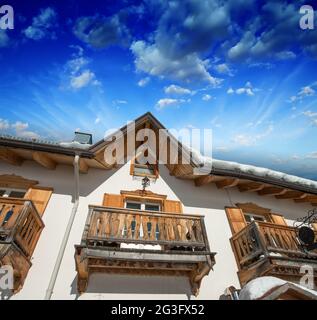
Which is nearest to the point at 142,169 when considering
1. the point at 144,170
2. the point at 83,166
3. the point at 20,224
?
the point at 144,170

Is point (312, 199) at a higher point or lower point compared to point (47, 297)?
higher

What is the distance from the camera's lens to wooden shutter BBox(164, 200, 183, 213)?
25.0 ft

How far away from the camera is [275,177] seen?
8656 mm

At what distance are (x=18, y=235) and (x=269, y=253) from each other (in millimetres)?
6429

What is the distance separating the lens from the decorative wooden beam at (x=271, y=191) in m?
8.93

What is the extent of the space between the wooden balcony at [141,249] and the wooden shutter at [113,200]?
1.21 meters

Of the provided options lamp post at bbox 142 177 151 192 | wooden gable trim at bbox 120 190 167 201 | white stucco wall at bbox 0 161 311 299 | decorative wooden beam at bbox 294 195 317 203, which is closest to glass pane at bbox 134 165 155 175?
white stucco wall at bbox 0 161 311 299

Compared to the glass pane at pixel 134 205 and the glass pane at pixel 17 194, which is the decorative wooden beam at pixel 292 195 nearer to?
the glass pane at pixel 134 205

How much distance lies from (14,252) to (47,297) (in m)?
1.41

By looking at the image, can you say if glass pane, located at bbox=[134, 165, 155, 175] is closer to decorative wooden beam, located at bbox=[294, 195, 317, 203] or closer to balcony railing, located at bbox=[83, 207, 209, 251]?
balcony railing, located at bbox=[83, 207, 209, 251]
